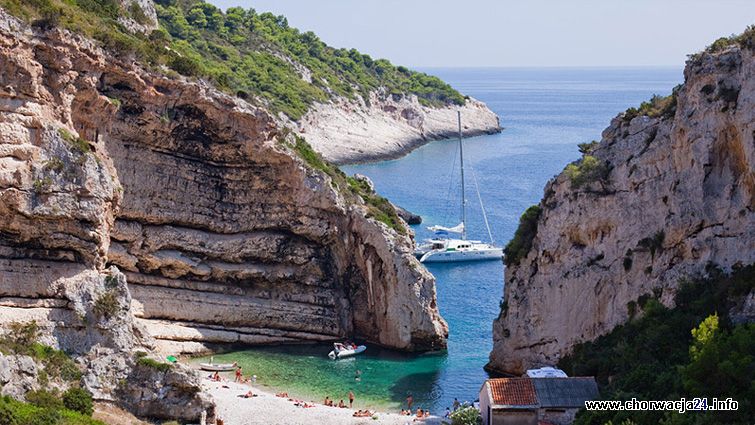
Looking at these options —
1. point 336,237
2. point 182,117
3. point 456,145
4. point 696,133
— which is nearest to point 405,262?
point 336,237

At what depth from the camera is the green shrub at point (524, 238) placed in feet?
137

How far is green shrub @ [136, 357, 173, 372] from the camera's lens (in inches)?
1339

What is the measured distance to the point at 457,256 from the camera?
69.5 m

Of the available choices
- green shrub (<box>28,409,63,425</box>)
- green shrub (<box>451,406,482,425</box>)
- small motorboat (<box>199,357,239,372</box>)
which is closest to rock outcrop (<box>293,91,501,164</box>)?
small motorboat (<box>199,357,239,372</box>)

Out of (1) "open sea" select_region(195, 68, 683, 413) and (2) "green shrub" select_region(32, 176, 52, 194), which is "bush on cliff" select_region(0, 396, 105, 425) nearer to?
(2) "green shrub" select_region(32, 176, 52, 194)

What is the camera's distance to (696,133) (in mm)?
34125

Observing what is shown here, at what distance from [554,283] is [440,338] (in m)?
7.78

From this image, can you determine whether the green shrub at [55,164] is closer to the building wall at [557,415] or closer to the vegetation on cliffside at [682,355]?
the building wall at [557,415]

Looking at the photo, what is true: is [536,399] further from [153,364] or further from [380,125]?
[380,125]

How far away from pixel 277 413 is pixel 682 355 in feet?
45.9

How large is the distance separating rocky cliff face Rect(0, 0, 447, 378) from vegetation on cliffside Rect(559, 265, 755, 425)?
1230cm

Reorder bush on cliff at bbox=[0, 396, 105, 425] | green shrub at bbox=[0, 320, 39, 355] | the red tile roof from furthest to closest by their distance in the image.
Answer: the red tile roof
green shrub at bbox=[0, 320, 39, 355]
bush on cliff at bbox=[0, 396, 105, 425]

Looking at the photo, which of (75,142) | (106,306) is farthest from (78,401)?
(75,142)

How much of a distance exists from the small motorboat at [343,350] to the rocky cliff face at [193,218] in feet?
4.88
